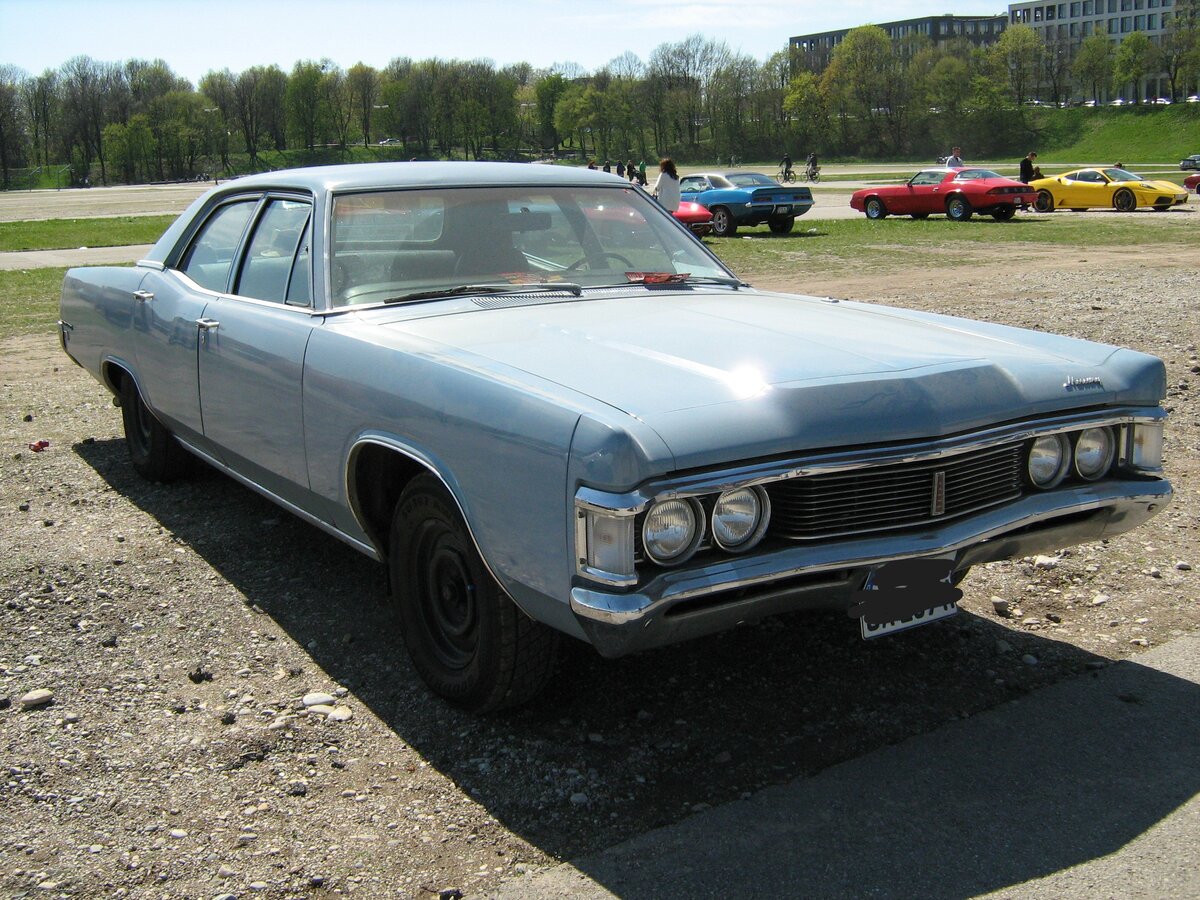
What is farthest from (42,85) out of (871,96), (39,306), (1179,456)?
(1179,456)

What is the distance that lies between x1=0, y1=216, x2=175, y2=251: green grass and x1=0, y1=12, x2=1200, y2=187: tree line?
81433 mm

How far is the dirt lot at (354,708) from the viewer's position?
281cm

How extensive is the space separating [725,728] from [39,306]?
13.1 m

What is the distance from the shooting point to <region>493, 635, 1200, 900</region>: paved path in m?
2.59

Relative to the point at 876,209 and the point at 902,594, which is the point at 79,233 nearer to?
the point at 876,209

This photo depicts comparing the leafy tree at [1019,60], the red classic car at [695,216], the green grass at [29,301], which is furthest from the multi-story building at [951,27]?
the green grass at [29,301]

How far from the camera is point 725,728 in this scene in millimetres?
3383

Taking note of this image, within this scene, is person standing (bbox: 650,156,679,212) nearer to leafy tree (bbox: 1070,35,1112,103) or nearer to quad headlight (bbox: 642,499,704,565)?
quad headlight (bbox: 642,499,704,565)

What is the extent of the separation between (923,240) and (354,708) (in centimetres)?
1985

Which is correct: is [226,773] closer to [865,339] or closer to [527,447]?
[527,447]

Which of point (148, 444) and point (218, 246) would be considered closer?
point (218, 246)

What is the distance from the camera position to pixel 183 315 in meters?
4.92

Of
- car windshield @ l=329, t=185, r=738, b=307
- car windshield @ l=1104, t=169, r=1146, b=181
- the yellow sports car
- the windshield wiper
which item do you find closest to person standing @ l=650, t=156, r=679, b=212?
car windshield @ l=329, t=185, r=738, b=307

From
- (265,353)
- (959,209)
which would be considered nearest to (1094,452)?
(265,353)
